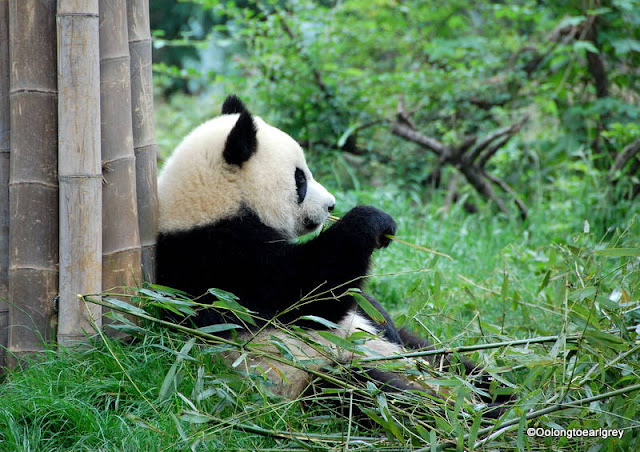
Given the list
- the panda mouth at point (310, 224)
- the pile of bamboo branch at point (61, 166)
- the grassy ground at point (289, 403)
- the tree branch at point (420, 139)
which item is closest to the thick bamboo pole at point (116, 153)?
→ the pile of bamboo branch at point (61, 166)

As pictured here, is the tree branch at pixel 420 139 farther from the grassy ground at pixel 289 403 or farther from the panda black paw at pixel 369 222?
the panda black paw at pixel 369 222

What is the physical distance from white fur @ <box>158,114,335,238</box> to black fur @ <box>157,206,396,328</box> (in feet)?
0.21

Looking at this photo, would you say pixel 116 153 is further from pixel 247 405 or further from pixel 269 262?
pixel 247 405

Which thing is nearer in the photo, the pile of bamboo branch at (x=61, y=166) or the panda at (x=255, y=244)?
the pile of bamboo branch at (x=61, y=166)

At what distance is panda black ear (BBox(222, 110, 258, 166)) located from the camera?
2.78 m

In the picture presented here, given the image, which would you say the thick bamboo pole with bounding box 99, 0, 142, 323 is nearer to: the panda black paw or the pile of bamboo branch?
the pile of bamboo branch

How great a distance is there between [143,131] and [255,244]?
0.69m

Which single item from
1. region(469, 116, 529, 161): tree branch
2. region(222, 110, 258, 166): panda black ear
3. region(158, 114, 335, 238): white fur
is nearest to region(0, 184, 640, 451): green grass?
region(158, 114, 335, 238): white fur

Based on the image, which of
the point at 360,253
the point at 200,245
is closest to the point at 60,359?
the point at 200,245

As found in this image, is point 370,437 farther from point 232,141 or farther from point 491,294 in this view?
point 491,294

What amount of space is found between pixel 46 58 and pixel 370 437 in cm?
184

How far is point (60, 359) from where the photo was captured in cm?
251

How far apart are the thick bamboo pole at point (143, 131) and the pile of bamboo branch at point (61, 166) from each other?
0.30ft

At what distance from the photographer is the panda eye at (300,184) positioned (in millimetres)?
3118
